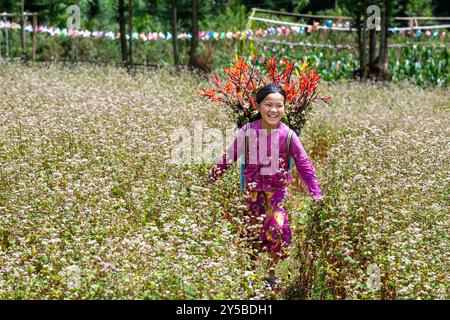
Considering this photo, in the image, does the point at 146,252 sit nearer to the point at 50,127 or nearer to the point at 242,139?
the point at 242,139

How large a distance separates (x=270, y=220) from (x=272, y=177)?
1.05ft

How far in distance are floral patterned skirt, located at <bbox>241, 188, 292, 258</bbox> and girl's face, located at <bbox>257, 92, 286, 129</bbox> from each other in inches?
21.7

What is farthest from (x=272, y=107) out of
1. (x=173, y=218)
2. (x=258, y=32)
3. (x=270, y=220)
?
(x=258, y=32)

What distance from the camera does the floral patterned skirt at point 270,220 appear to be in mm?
6258

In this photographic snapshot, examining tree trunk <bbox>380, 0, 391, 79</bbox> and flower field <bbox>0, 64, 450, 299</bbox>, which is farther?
tree trunk <bbox>380, 0, 391, 79</bbox>

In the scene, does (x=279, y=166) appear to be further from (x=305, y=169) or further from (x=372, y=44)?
(x=372, y=44)

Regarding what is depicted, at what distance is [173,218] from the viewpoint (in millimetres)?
6234

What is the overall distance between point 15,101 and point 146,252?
258 inches

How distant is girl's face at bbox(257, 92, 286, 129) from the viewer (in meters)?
6.21

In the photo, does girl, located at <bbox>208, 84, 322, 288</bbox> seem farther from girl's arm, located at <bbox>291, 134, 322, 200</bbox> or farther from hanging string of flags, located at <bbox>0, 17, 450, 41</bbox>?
hanging string of flags, located at <bbox>0, 17, 450, 41</bbox>

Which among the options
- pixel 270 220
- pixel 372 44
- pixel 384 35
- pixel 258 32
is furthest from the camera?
pixel 258 32

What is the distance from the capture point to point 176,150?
333 inches

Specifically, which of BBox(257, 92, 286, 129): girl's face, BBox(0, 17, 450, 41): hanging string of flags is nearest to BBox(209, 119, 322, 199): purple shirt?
BBox(257, 92, 286, 129): girl's face
